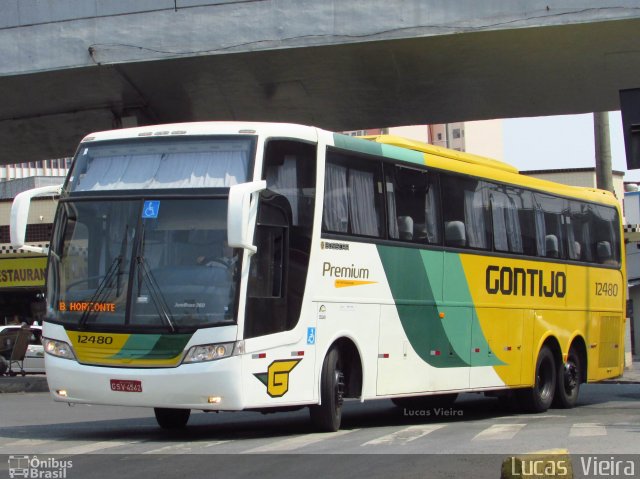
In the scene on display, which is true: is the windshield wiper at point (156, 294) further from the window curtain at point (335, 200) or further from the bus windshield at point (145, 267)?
the window curtain at point (335, 200)

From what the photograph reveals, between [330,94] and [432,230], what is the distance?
308 inches

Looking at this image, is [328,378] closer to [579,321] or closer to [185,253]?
[185,253]

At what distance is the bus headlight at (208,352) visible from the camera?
1031cm

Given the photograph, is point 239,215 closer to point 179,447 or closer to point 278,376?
point 278,376

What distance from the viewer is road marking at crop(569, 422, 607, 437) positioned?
11578 millimetres

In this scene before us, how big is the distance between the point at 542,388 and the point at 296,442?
23.1 feet

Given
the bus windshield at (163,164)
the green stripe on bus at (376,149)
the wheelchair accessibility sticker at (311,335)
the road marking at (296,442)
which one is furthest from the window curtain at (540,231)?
the bus windshield at (163,164)

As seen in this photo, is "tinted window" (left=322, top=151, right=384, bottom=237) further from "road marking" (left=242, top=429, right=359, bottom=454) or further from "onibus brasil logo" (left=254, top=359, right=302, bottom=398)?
"road marking" (left=242, top=429, right=359, bottom=454)

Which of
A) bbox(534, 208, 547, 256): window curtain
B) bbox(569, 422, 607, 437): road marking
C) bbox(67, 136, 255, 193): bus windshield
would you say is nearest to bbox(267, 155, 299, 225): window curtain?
bbox(67, 136, 255, 193): bus windshield

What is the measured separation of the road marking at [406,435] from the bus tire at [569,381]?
4.31 m

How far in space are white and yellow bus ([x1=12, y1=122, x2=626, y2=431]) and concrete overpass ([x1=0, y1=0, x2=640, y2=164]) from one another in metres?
3.95

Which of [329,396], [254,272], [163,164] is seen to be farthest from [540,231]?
[163,164]

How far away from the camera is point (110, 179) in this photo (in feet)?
36.7

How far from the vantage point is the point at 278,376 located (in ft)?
35.6
